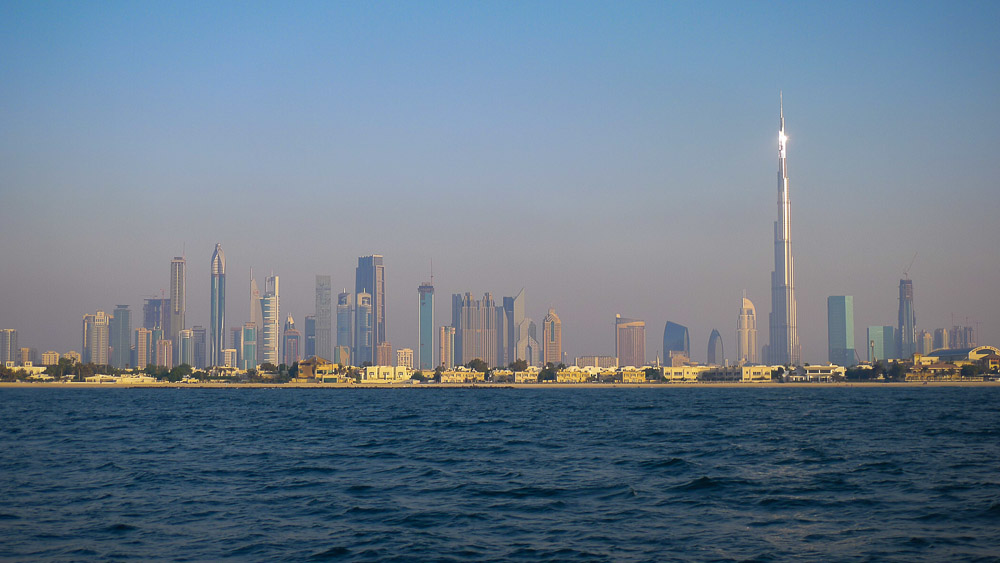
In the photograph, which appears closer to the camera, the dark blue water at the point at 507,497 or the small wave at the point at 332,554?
the small wave at the point at 332,554

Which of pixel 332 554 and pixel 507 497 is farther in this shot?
pixel 507 497

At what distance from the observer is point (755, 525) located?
26453mm

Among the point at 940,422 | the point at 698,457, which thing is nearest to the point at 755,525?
the point at 698,457

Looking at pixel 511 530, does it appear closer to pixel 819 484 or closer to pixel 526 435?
pixel 819 484

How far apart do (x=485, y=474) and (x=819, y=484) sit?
14.0 m

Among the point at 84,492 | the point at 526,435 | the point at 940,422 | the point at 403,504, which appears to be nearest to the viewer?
the point at 403,504

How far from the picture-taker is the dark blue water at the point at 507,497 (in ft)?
77.5

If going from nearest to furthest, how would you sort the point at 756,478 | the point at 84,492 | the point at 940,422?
the point at 84,492, the point at 756,478, the point at 940,422

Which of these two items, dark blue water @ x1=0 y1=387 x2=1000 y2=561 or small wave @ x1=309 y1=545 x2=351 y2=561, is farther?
dark blue water @ x1=0 y1=387 x2=1000 y2=561

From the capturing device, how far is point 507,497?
105 ft

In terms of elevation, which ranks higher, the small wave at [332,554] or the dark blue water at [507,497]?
the small wave at [332,554]

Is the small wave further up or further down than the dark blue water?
further up

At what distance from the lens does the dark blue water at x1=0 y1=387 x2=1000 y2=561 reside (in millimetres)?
23625

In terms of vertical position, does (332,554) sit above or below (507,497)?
above
